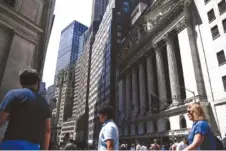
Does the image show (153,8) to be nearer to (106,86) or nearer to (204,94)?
(204,94)

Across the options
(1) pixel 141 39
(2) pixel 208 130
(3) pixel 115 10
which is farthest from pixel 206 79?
(3) pixel 115 10

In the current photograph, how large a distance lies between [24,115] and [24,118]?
0.15ft

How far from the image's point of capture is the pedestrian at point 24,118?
260 cm

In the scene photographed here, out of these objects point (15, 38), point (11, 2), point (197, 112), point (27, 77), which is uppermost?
point (11, 2)

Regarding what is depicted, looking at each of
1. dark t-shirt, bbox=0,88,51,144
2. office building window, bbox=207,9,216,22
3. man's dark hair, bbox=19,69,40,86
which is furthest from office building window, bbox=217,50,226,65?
dark t-shirt, bbox=0,88,51,144

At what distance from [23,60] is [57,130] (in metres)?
131

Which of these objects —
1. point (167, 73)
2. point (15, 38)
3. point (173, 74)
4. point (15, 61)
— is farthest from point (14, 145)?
point (167, 73)

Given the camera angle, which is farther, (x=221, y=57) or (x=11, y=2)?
(x=221, y=57)

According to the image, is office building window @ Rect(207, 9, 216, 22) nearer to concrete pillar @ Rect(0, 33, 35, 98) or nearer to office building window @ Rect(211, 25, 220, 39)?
office building window @ Rect(211, 25, 220, 39)

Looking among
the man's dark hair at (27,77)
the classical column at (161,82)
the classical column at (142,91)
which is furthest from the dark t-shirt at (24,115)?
the classical column at (142,91)

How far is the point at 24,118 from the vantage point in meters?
2.72

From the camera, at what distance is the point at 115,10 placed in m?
75.4

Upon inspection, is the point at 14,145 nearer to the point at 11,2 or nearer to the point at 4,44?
the point at 4,44

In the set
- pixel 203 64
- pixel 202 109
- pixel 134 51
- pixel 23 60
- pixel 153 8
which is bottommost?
pixel 202 109
